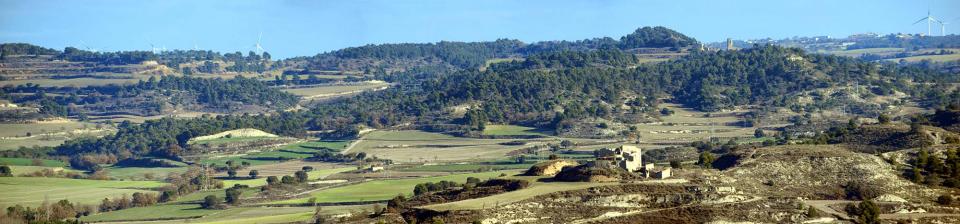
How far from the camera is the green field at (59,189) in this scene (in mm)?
124375

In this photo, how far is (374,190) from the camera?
4806 inches

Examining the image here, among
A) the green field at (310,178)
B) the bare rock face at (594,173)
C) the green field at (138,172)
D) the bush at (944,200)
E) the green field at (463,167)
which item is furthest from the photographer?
the green field at (138,172)

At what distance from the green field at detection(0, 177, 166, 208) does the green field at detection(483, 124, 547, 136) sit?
42.7 meters

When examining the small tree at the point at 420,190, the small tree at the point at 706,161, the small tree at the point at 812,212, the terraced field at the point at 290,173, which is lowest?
the terraced field at the point at 290,173

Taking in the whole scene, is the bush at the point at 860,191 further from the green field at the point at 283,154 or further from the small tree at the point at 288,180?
the green field at the point at 283,154

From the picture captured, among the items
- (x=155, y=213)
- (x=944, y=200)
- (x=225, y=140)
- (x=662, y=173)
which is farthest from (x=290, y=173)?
(x=944, y=200)

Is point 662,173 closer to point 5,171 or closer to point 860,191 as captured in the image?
point 860,191

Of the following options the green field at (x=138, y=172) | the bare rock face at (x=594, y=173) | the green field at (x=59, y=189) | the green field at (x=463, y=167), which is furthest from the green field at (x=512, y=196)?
the green field at (x=138, y=172)

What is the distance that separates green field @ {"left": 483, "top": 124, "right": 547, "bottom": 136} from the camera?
173 meters

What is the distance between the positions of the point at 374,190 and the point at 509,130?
55.2m

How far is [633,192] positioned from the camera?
80.2 metres

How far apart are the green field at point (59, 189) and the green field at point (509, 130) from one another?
42.7 m

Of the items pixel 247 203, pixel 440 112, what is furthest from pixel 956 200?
pixel 440 112

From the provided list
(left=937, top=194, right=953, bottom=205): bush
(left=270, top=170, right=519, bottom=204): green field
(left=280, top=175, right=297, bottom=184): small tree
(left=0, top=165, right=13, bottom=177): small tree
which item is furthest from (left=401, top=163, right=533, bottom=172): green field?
(left=937, top=194, right=953, bottom=205): bush
